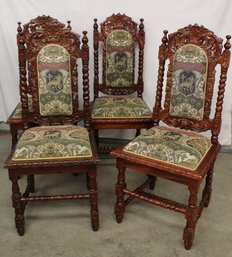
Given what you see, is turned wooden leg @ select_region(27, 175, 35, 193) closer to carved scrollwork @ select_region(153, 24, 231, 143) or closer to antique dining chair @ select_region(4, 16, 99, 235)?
antique dining chair @ select_region(4, 16, 99, 235)

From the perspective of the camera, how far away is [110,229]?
227 centimetres

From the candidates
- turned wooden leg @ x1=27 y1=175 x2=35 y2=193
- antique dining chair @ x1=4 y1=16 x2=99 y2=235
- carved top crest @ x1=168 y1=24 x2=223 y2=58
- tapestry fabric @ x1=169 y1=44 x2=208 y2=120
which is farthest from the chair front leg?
carved top crest @ x1=168 y1=24 x2=223 y2=58

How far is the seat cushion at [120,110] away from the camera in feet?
8.86

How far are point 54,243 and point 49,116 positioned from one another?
Result: 82 centimetres

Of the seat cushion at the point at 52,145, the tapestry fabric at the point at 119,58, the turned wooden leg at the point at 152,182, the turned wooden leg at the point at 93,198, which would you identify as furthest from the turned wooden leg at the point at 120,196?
the tapestry fabric at the point at 119,58

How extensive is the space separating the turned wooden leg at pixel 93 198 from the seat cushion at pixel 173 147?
25cm

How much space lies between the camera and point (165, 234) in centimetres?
223

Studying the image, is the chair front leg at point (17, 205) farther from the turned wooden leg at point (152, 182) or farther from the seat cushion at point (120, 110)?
the turned wooden leg at point (152, 182)

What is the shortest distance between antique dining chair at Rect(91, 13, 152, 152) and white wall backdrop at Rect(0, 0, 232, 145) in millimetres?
139

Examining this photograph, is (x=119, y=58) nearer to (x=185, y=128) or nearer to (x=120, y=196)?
(x=185, y=128)

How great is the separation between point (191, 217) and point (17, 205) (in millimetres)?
1009

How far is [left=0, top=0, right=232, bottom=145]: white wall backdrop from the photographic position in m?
2.92

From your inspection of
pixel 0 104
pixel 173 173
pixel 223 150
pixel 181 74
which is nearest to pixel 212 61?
pixel 181 74

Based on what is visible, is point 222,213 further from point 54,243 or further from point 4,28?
point 4,28
